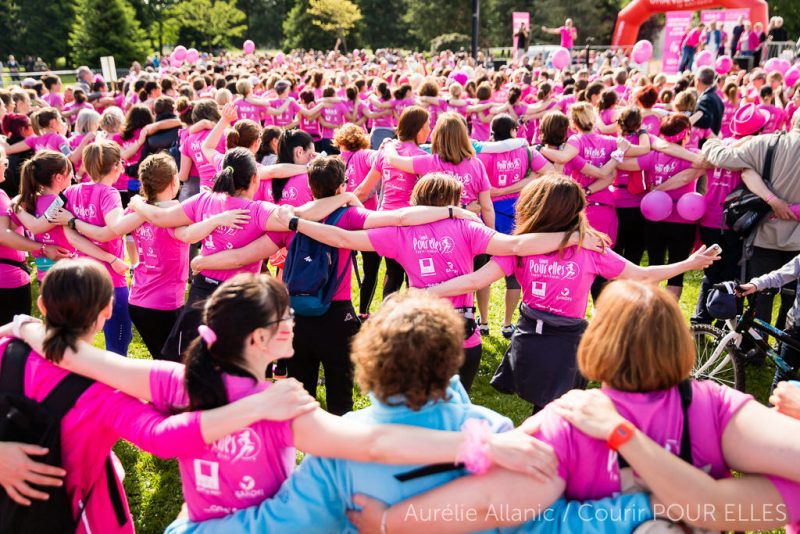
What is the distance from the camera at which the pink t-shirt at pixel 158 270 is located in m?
4.33

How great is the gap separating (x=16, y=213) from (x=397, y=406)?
3795 millimetres

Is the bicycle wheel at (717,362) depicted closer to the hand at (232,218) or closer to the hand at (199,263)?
the hand at (232,218)

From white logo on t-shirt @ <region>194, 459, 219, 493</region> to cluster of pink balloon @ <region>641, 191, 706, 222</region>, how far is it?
520cm

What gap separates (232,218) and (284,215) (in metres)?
0.32

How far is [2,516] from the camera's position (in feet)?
7.23

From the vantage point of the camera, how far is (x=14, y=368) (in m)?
2.21

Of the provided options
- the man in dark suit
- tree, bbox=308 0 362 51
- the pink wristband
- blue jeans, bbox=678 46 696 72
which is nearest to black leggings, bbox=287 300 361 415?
the pink wristband

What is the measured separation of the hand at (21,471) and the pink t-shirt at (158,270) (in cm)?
232

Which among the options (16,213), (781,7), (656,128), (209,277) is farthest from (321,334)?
(781,7)

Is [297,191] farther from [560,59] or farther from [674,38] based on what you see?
[674,38]

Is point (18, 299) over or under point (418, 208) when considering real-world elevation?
under

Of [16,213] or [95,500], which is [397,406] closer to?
[95,500]

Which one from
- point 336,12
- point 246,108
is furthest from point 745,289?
point 336,12

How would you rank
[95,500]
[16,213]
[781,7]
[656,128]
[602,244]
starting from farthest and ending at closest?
1. [781,7]
2. [656,128]
3. [16,213]
4. [602,244]
5. [95,500]
